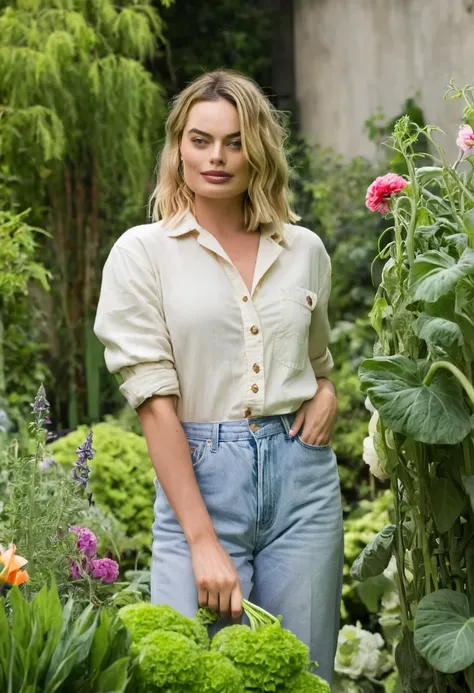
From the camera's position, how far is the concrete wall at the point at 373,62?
5051mm

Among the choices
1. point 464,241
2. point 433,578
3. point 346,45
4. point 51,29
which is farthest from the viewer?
point 346,45

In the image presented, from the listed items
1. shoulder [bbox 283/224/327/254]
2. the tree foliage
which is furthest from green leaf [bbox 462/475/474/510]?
the tree foliage

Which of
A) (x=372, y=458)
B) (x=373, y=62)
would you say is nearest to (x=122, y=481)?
(x=372, y=458)

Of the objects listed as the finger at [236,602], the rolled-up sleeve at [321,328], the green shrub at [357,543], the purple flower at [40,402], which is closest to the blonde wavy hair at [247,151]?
the rolled-up sleeve at [321,328]

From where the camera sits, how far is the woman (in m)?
2.14

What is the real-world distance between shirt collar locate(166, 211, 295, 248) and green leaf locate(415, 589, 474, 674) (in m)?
0.80

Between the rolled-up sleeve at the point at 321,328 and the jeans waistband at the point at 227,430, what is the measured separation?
32cm

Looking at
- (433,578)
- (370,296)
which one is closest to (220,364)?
(433,578)

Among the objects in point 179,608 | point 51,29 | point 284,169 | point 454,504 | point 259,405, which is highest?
point 51,29

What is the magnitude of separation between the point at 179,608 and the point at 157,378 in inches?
17.7

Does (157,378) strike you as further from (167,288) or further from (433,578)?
(433,578)

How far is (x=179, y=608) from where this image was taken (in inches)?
84.0

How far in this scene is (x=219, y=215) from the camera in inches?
90.4

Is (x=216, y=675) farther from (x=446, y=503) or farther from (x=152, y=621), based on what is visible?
(x=446, y=503)
